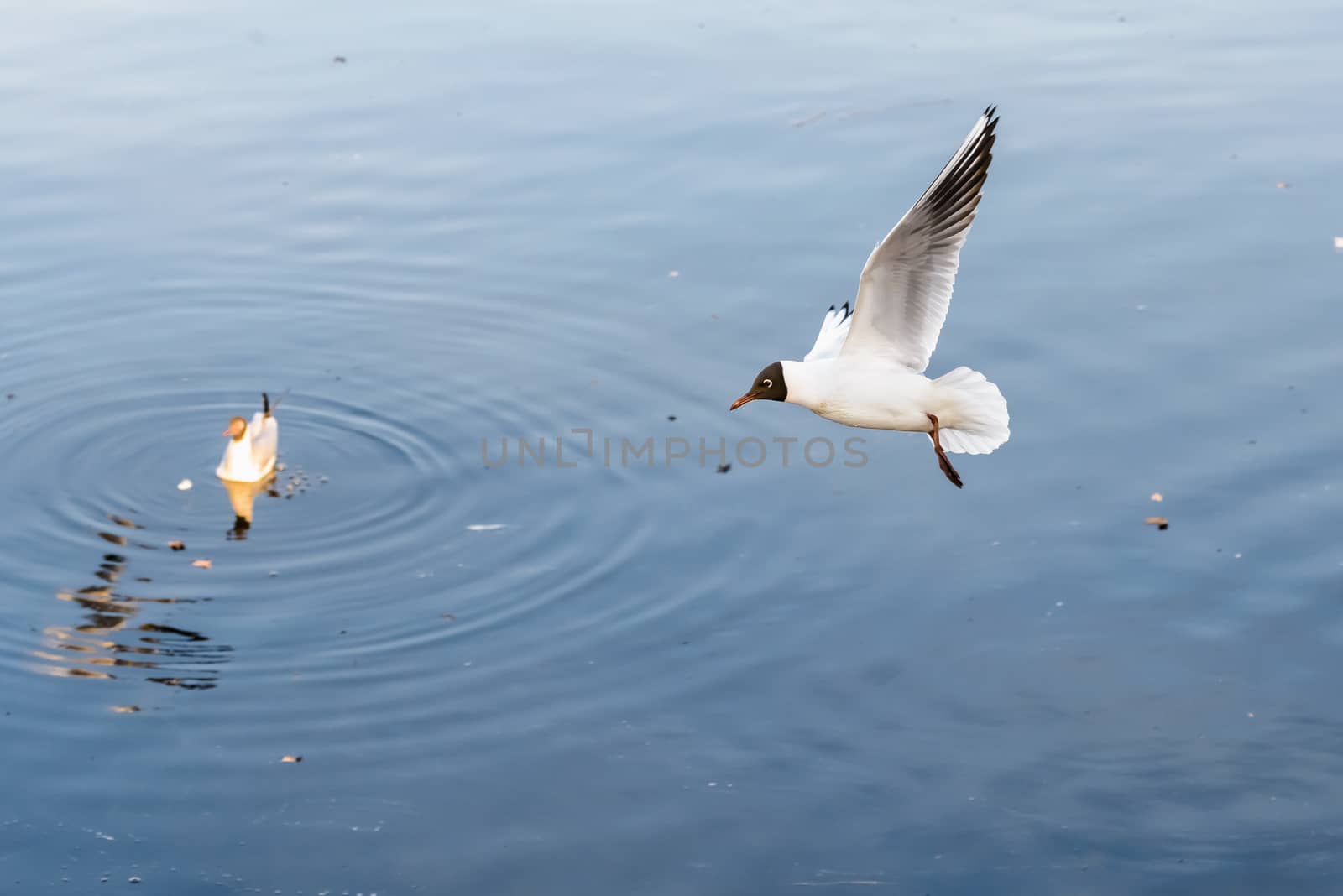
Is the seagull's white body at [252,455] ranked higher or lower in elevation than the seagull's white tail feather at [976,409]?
higher

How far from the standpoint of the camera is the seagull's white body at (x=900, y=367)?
7.98 meters

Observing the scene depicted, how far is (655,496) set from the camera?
38.1 feet

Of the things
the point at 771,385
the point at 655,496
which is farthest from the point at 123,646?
the point at 771,385

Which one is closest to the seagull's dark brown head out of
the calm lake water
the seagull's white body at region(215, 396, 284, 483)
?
the calm lake water

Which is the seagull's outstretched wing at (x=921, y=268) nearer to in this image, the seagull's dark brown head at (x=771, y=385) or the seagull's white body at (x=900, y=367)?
the seagull's white body at (x=900, y=367)

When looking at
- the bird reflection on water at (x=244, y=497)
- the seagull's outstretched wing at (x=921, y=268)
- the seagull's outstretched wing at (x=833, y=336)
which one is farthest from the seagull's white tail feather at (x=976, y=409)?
the bird reflection on water at (x=244, y=497)

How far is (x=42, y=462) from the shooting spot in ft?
40.4

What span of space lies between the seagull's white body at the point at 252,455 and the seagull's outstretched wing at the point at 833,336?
4499mm

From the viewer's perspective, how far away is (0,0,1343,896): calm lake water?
8.85 metres

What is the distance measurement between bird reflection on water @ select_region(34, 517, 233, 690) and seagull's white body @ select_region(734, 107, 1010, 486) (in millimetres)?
3852

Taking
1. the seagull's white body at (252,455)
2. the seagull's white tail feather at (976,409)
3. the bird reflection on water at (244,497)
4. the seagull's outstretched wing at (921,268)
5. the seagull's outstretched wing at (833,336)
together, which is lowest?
the seagull's white tail feather at (976,409)

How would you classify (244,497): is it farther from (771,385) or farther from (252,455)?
(771,385)

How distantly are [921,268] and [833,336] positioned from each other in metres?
1.40

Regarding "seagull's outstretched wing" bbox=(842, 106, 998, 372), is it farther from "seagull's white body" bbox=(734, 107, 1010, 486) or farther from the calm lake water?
the calm lake water
